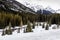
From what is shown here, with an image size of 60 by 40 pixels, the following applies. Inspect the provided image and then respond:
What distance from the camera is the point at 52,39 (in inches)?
328

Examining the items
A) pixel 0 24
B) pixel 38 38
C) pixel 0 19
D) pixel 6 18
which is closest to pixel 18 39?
pixel 38 38

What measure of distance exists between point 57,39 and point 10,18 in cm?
4444

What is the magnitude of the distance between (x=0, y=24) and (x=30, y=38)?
3580 centimetres

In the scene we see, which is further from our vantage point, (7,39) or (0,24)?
(0,24)

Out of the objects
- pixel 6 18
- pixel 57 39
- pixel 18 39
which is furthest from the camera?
pixel 6 18

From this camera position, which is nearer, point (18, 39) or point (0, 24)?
point (18, 39)

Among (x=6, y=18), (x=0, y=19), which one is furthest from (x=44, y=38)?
(x=6, y=18)

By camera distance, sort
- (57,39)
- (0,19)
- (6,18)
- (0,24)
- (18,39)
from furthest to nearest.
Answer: (6,18) → (0,19) → (0,24) → (18,39) → (57,39)

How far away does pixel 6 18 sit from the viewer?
51.4 metres

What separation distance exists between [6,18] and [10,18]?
1.31 m

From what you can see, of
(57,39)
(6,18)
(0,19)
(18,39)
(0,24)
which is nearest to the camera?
(57,39)

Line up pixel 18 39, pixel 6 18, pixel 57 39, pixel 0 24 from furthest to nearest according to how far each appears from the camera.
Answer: pixel 6 18, pixel 0 24, pixel 18 39, pixel 57 39

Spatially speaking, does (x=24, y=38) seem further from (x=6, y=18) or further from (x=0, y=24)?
(x=6, y=18)

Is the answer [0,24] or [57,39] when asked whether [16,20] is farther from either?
[57,39]
